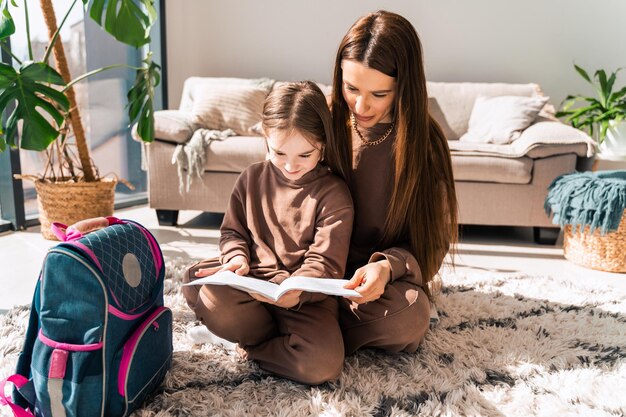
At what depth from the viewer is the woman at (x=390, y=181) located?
4.25 feet

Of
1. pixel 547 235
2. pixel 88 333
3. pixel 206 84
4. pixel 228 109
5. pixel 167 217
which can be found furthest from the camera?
pixel 206 84

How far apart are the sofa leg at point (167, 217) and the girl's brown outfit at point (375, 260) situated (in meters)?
1.63

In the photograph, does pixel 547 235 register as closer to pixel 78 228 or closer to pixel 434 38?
pixel 434 38

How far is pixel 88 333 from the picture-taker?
0.98 m

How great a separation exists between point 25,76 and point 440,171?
1.37m

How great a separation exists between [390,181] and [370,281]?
A: 33 centimetres

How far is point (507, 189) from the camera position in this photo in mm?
2676

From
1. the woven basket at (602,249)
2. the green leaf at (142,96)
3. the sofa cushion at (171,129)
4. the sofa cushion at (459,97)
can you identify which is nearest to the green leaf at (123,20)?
the green leaf at (142,96)

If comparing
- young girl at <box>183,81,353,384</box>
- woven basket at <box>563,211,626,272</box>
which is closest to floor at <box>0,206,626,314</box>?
woven basket at <box>563,211,626,272</box>

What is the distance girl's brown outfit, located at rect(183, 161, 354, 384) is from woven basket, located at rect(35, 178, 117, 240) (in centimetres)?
136

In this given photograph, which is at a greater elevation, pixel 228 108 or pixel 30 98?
pixel 30 98

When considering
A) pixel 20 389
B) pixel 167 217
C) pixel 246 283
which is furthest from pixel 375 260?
pixel 167 217

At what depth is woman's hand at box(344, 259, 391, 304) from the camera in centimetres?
119

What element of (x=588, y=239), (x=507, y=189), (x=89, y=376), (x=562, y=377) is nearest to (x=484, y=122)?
(x=507, y=189)
